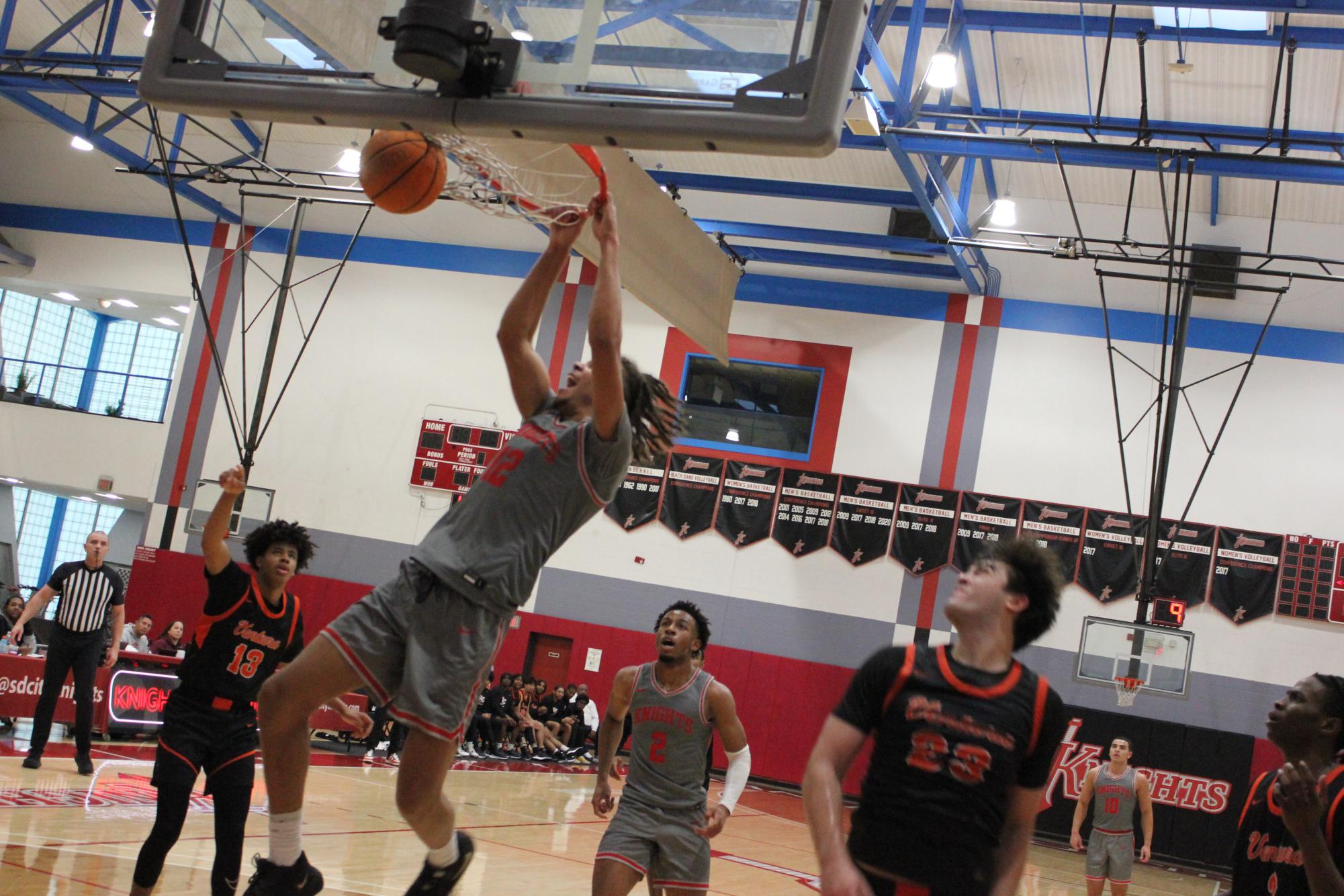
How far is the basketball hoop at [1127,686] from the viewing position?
553 inches

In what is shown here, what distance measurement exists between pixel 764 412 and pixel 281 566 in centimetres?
1402

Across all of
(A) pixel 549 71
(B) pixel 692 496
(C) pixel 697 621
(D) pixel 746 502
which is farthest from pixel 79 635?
(D) pixel 746 502

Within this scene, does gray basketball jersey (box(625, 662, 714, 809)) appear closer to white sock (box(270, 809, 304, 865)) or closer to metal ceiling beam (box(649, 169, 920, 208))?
Answer: white sock (box(270, 809, 304, 865))

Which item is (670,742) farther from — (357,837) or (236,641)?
(357,837)

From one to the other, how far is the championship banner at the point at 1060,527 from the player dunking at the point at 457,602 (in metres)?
14.7

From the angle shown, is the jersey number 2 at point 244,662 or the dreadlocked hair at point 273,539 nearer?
the jersey number 2 at point 244,662

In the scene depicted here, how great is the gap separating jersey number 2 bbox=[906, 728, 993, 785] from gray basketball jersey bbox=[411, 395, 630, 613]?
118 cm

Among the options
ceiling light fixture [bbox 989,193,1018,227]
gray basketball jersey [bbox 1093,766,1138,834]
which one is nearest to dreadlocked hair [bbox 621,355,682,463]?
gray basketball jersey [bbox 1093,766,1138,834]

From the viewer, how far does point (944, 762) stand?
2922 millimetres

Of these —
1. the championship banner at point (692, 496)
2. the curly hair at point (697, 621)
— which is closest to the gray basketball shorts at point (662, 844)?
the curly hair at point (697, 621)

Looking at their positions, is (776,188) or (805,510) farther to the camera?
(805,510)

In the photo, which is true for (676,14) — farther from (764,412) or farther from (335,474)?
(335,474)

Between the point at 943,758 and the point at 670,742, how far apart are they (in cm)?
305

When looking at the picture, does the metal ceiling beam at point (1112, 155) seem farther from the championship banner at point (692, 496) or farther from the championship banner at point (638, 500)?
the championship banner at point (638, 500)
